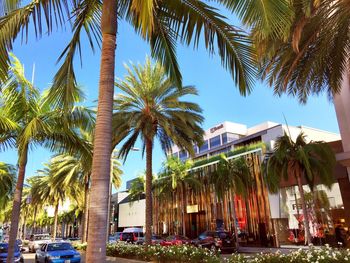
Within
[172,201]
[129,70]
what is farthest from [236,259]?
[172,201]

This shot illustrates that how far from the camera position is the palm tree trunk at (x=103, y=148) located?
4688 mm

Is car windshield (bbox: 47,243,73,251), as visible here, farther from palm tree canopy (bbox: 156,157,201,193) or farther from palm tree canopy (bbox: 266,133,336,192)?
palm tree canopy (bbox: 156,157,201,193)

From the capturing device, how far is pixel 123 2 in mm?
7211

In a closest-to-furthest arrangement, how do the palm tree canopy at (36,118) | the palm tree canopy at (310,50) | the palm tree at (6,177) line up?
the palm tree canopy at (310,50)
the palm tree canopy at (36,118)
the palm tree at (6,177)

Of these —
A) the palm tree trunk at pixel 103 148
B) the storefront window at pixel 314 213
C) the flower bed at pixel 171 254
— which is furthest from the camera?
the storefront window at pixel 314 213

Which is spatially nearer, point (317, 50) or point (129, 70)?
point (317, 50)

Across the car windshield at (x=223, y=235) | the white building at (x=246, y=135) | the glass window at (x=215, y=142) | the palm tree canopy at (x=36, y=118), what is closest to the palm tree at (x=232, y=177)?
the car windshield at (x=223, y=235)

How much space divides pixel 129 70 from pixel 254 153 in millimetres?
17817

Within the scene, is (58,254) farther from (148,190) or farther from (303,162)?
(303,162)

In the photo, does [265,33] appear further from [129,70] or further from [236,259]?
[129,70]

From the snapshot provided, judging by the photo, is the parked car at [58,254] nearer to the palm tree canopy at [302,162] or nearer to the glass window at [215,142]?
the palm tree canopy at [302,162]

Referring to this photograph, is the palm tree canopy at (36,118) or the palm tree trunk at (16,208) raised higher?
the palm tree canopy at (36,118)

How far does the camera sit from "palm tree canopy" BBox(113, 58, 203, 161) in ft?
60.5

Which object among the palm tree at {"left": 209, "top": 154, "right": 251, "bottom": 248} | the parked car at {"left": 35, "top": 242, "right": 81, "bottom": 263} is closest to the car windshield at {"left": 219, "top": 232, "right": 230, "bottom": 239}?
the palm tree at {"left": 209, "top": 154, "right": 251, "bottom": 248}
